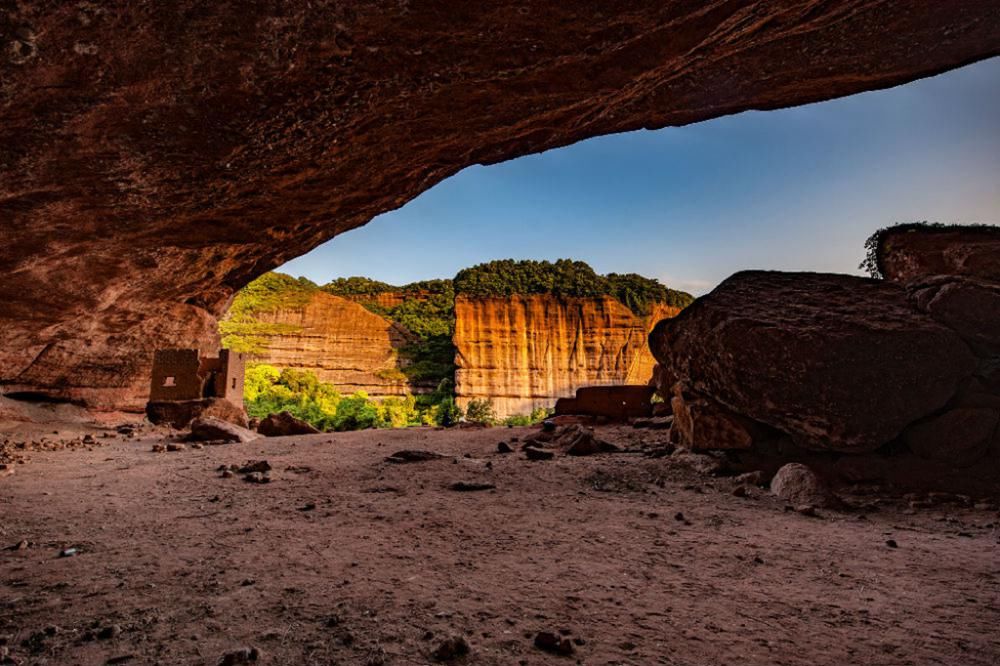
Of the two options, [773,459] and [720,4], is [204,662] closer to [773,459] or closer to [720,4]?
[720,4]

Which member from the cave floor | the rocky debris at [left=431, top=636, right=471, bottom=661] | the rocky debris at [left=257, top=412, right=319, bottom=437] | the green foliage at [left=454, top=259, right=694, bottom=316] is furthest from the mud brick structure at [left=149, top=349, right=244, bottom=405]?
the green foliage at [left=454, top=259, right=694, bottom=316]

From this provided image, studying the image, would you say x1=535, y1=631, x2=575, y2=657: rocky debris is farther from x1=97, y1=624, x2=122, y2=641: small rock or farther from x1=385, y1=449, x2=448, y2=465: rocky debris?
x1=385, y1=449, x2=448, y2=465: rocky debris

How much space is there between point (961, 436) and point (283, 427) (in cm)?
1094

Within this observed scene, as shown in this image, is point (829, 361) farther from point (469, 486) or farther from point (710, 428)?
point (469, 486)

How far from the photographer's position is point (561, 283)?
1548 inches

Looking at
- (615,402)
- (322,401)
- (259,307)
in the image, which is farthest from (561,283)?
(615,402)

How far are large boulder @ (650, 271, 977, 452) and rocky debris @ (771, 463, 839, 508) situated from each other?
73cm

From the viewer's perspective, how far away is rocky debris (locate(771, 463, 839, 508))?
4352 mm

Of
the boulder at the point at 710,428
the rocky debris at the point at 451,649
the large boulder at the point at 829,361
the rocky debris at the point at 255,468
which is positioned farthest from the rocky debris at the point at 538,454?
the rocky debris at the point at 451,649

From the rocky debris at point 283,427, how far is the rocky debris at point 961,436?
33.2ft

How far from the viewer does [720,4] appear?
11.5ft

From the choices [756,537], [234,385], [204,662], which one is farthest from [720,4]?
[234,385]

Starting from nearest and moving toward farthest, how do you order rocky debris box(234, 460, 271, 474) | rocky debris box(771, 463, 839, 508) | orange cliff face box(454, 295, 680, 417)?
rocky debris box(771, 463, 839, 508) < rocky debris box(234, 460, 271, 474) < orange cliff face box(454, 295, 680, 417)

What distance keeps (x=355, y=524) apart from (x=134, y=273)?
543 cm
